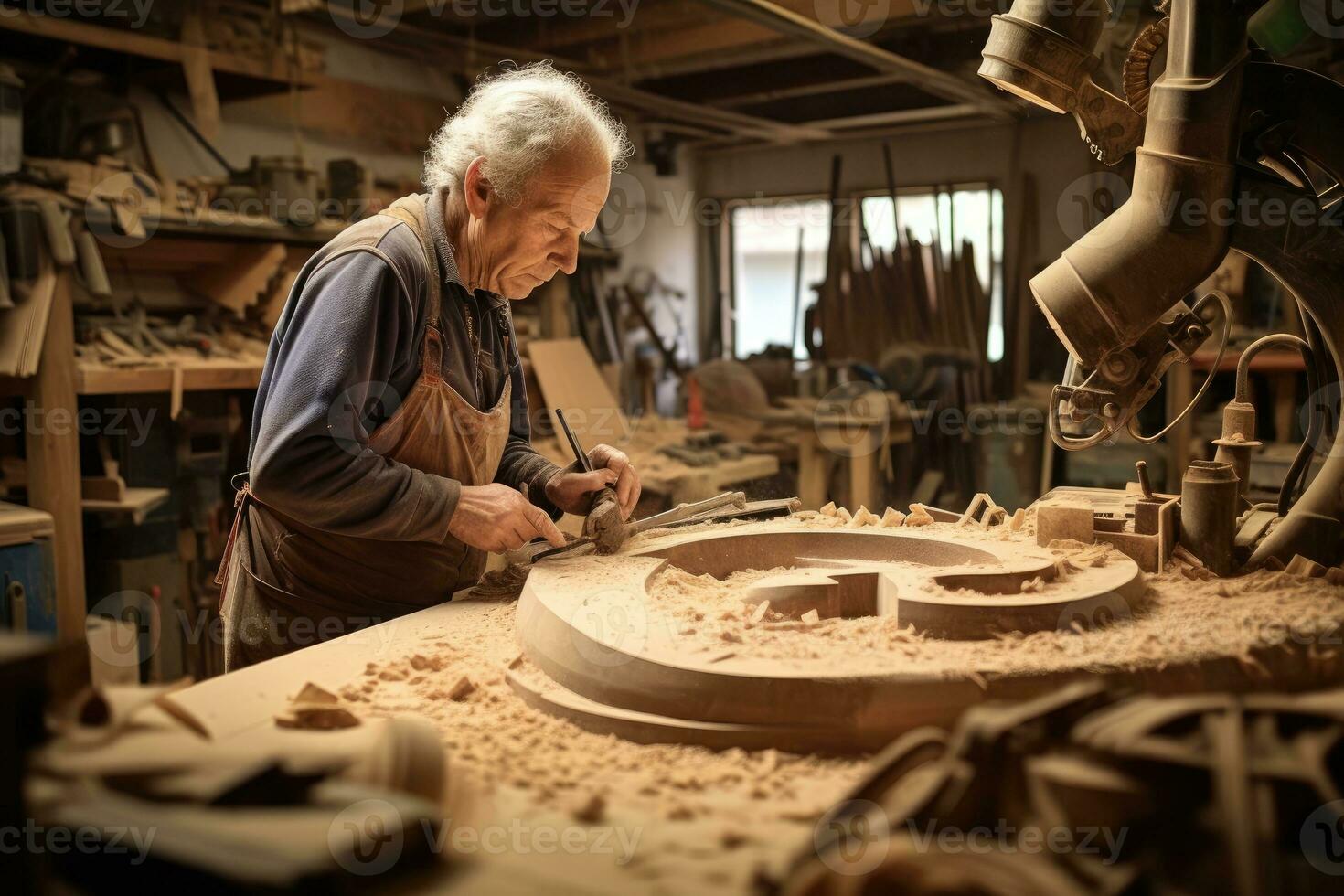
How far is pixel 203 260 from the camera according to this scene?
194 inches

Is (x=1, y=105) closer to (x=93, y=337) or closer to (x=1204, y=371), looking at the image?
(x=93, y=337)

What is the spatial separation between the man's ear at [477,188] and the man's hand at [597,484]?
67cm

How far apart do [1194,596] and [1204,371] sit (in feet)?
14.7

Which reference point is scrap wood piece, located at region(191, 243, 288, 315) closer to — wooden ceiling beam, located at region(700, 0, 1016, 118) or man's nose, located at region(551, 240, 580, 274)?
wooden ceiling beam, located at region(700, 0, 1016, 118)

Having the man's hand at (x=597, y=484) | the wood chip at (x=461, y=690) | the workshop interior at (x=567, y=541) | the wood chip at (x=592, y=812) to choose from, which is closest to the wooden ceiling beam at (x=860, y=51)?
the workshop interior at (x=567, y=541)

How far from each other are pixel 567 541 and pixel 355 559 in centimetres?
49

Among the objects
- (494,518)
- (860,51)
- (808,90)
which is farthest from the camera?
(808,90)

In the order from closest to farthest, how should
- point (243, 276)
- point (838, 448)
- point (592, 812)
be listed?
point (592, 812)
point (243, 276)
point (838, 448)

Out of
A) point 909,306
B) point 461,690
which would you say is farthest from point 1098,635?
point 909,306

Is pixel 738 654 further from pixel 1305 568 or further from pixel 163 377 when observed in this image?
pixel 163 377

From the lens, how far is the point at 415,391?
7.45 ft

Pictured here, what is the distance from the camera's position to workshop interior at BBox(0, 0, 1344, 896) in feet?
3.68

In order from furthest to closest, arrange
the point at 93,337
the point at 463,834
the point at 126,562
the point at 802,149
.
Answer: the point at 802,149 → the point at 126,562 → the point at 93,337 → the point at 463,834

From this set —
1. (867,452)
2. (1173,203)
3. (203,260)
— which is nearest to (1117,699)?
(1173,203)
